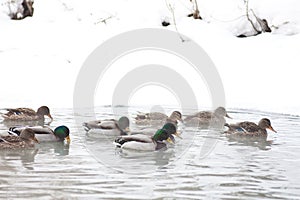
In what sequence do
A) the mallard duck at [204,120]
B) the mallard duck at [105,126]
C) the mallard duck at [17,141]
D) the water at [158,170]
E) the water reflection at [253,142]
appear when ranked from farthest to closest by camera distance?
the mallard duck at [204,120], the mallard duck at [105,126], the water reflection at [253,142], the mallard duck at [17,141], the water at [158,170]

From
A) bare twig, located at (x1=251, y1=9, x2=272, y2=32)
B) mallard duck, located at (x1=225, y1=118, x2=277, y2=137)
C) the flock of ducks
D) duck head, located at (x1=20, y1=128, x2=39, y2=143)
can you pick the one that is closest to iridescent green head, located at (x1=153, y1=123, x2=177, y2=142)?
the flock of ducks

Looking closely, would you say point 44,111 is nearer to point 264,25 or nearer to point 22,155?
point 22,155

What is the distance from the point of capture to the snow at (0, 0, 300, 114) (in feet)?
58.8

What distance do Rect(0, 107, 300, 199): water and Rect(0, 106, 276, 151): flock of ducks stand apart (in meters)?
0.20

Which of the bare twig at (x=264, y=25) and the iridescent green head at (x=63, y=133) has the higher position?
the bare twig at (x=264, y=25)

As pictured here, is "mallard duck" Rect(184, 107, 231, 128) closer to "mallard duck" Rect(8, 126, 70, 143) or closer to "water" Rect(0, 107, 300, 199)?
"water" Rect(0, 107, 300, 199)

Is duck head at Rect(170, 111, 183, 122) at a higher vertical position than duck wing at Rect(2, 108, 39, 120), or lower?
lower

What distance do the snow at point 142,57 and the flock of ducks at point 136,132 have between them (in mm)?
2232

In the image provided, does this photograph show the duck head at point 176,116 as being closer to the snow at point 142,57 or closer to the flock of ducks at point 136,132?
the flock of ducks at point 136,132

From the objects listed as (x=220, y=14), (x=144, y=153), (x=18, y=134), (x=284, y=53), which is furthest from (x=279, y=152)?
(x=220, y=14)

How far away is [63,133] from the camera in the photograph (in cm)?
1159

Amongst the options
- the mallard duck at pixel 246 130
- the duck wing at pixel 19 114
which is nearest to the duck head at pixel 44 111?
the duck wing at pixel 19 114

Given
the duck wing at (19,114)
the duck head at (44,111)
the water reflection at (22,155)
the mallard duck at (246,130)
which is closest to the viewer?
the water reflection at (22,155)

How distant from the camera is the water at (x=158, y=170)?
25.4ft
